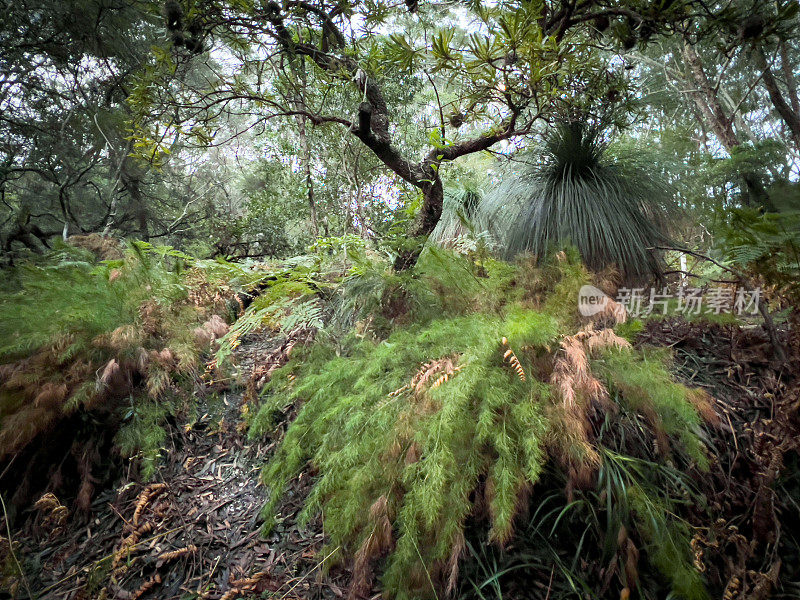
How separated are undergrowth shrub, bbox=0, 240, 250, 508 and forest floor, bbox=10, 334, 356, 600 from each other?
12cm

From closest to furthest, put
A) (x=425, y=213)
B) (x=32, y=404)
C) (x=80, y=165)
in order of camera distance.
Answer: (x=32, y=404), (x=425, y=213), (x=80, y=165)

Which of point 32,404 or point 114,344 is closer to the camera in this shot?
point 32,404

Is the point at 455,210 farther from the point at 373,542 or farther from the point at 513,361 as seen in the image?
the point at 373,542

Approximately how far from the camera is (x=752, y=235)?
4.76 feet

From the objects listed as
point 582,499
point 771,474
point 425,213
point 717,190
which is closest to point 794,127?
point 717,190

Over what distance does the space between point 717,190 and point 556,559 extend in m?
4.69

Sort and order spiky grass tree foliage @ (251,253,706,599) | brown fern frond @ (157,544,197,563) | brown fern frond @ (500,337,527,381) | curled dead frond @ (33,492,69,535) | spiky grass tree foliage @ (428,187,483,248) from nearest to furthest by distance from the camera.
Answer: spiky grass tree foliage @ (251,253,706,599)
brown fern frond @ (500,337,527,381)
brown fern frond @ (157,544,197,563)
curled dead frond @ (33,492,69,535)
spiky grass tree foliage @ (428,187,483,248)

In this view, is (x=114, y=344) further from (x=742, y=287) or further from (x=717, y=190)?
(x=717, y=190)

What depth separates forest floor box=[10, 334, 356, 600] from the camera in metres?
1.17

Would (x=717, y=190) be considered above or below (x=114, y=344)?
above

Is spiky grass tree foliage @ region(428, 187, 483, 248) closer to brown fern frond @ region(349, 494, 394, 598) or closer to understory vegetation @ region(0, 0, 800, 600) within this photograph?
understory vegetation @ region(0, 0, 800, 600)

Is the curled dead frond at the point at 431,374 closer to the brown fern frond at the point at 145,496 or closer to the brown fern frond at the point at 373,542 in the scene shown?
the brown fern frond at the point at 373,542

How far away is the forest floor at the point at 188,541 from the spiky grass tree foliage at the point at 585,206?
215 cm

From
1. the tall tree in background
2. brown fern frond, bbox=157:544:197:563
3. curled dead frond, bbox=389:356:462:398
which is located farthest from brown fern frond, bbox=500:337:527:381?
brown fern frond, bbox=157:544:197:563
